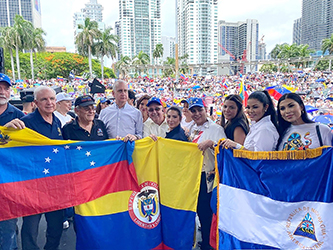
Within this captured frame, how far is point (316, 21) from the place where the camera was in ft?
310

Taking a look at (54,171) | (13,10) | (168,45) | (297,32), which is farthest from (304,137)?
(168,45)

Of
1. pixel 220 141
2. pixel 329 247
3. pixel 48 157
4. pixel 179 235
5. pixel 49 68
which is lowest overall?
pixel 179 235

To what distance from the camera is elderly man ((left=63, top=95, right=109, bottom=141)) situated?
2.98 metres

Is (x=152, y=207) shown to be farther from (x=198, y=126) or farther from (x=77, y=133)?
(x=77, y=133)

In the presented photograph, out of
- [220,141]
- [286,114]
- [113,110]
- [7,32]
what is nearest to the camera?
[286,114]

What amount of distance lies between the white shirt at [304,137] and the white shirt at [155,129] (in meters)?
1.55

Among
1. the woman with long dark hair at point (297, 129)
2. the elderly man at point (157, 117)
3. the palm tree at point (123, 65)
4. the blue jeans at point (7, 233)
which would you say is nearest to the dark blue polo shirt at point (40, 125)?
the blue jeans at point (7, 233)

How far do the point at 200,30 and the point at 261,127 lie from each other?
134803 millimetres

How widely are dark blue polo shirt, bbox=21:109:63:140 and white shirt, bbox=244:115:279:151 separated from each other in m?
2.14

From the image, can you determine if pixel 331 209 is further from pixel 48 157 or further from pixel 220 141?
pixel 48 157

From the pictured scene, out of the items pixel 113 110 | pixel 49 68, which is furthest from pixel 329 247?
pixel 49 68

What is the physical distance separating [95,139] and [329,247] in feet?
8.58

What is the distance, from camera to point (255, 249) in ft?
8.32

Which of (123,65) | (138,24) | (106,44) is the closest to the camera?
(106,44)
